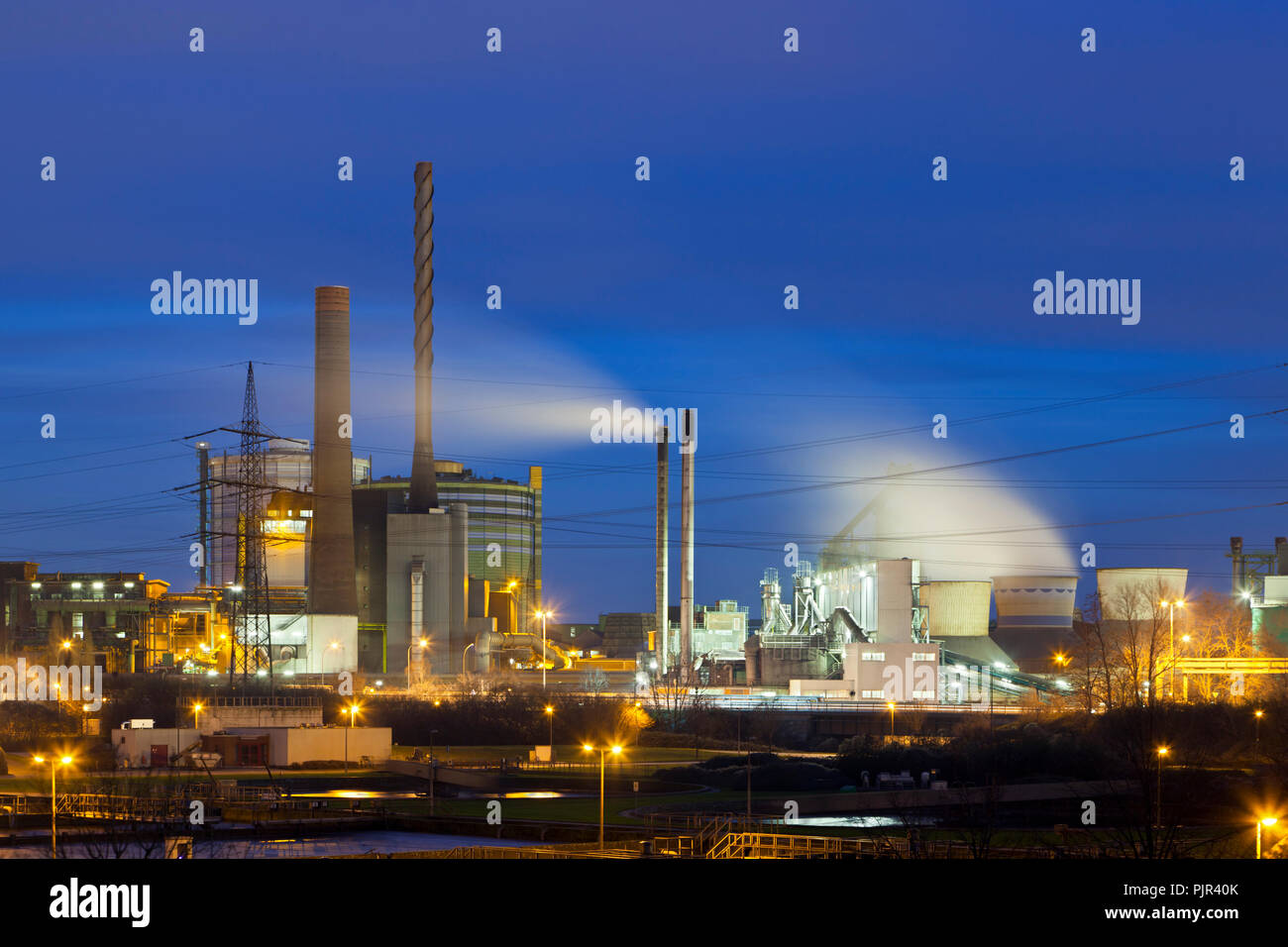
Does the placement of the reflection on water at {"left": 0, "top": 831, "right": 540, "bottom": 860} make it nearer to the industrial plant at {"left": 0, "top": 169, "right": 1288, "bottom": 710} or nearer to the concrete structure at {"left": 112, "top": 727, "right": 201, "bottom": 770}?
the concrete structure at {"left": 112, "top": 727, "right": 201, "bottom": 770}

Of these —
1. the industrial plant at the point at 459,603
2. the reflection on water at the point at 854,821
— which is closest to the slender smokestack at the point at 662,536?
the industrial plant at the point at 459,603

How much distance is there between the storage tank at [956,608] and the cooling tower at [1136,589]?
27.8ft

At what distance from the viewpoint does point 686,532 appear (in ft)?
295

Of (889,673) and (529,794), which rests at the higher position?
(889,673)

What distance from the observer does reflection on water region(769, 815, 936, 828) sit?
40562 millimetres

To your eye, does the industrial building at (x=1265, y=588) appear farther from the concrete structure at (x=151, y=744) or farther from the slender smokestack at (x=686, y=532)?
the concrete structure at (x=151, y=744)

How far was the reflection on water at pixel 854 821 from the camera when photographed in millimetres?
40562

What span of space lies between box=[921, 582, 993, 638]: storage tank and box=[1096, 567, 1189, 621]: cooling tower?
8.49 metres

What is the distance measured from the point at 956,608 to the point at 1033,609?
8.91 m

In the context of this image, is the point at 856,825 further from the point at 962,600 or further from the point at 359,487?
the point at 359,487

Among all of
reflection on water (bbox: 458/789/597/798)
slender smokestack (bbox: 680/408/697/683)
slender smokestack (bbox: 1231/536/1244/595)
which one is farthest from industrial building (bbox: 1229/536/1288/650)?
reflection on water (bbox: 458/789/597/798)

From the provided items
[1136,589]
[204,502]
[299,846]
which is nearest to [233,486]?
[204,502]

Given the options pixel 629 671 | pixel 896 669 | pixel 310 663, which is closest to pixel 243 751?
pixel 310 663

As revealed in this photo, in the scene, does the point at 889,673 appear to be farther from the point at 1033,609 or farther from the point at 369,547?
the point at 369,547
